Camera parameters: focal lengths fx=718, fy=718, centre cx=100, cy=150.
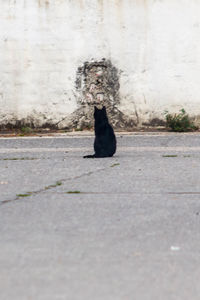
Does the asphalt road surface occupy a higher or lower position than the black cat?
lower

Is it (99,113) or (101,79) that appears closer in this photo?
(99,113)

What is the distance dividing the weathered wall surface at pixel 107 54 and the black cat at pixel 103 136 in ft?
14.9

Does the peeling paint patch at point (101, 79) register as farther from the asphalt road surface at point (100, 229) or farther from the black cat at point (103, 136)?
the asphalt road surface at point (100, 229)

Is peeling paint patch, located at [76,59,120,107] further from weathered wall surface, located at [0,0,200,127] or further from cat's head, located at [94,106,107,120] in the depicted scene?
cat's head, located at [94,106,107,120]

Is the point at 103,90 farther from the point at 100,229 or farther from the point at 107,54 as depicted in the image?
the point at 100,229

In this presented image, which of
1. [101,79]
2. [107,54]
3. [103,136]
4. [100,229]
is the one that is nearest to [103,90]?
[101,79]

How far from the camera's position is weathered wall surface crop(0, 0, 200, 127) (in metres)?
14.1

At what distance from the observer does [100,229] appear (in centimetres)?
503

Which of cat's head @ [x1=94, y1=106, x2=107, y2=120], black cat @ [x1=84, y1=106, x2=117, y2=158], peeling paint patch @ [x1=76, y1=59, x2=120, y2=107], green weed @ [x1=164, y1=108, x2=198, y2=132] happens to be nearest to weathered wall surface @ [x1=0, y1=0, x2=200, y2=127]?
peeling paint patch @ [x1=76, y1=59, x2=120, y2=107]

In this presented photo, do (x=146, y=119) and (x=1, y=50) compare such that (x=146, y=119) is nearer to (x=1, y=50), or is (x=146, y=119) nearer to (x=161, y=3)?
(x=161, y=3)

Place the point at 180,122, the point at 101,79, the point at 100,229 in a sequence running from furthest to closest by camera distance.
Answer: the point at 101,79 < the point at 180,122 < the point at 100,229

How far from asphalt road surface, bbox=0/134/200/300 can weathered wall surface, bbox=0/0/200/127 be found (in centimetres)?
482

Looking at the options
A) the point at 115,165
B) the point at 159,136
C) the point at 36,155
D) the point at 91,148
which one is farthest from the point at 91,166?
the point at 159,136

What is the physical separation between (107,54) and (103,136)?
16.3 feet
